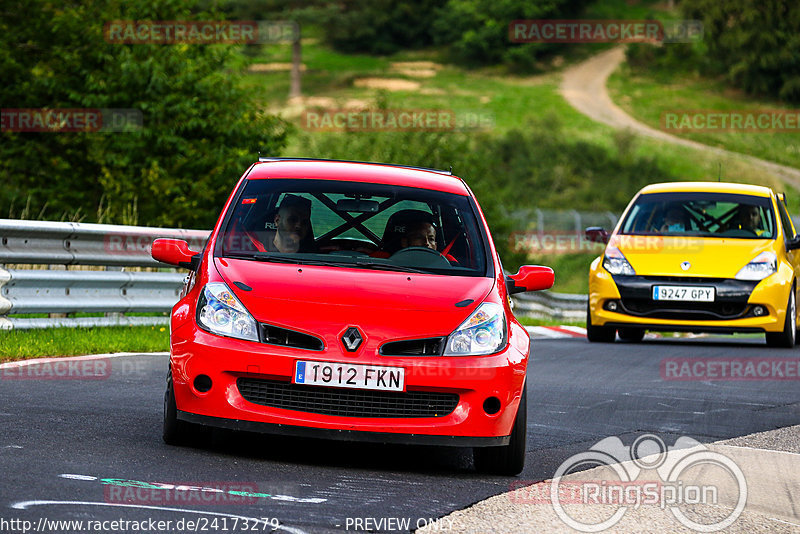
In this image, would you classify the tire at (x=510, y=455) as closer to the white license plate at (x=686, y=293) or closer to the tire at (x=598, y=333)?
the white license plate at (x=686, y=293)

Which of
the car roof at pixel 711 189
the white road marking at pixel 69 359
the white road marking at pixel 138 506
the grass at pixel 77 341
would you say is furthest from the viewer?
the car roof at pixel 711 189

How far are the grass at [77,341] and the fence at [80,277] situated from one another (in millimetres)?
145

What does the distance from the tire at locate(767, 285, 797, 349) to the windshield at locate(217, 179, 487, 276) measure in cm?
803

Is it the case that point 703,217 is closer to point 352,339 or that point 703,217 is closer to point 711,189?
point 711,189

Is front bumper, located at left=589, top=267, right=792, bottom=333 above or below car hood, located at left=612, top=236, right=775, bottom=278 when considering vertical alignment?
below

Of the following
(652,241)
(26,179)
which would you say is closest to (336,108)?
(26,179)

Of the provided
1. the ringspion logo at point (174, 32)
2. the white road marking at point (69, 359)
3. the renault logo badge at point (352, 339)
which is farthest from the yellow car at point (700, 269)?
the ringspion logo at point (174, 32)

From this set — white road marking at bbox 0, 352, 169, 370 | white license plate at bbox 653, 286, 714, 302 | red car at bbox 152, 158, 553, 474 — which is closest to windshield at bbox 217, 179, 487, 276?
red car at bbox 152, 158, 553, 474

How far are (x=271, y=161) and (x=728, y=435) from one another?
126 inches

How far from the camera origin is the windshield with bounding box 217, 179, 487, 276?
7371 millimetres

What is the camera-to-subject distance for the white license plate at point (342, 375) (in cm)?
627

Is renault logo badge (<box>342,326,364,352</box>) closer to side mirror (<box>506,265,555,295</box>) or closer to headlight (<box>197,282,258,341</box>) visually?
headlight (<box>197,282,258,341</box>)

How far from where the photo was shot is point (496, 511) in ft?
18.1

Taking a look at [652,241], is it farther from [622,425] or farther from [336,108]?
[336,108]
